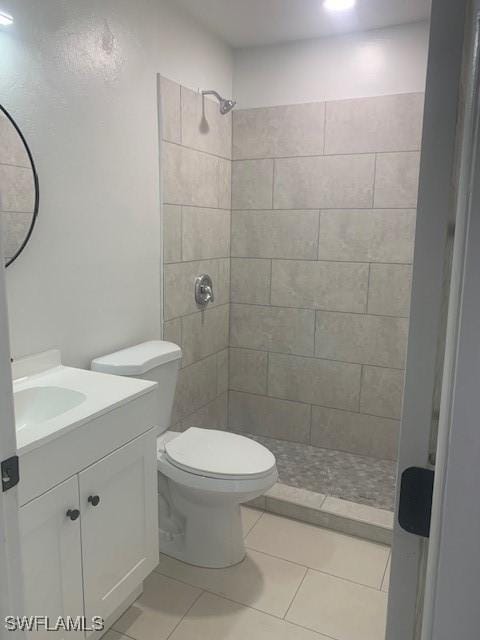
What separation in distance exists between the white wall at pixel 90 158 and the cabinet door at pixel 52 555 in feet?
1.99

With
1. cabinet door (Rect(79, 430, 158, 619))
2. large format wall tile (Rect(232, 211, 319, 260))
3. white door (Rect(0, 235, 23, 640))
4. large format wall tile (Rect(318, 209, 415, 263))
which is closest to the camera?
white door (Rect(0, 235, 23, 640))

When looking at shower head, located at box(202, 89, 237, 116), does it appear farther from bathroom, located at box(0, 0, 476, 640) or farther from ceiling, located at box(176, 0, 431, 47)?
ceiling, located at box(176, 0, 431, 47)

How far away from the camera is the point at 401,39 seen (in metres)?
2.58

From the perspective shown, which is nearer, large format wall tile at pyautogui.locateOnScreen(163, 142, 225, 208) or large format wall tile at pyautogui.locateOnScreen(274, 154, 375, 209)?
large format wall tile at pyautogui.locateOnScreen(163, 142, 225, 208)

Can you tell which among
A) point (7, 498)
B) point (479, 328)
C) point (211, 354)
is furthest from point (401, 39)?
point (7, 498)

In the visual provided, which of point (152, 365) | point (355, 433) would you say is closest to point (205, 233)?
point (152, 365)

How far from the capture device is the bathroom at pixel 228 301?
1.36 m

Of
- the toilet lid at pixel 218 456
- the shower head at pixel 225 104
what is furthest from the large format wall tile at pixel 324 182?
the toilet lid at pixel 218 456

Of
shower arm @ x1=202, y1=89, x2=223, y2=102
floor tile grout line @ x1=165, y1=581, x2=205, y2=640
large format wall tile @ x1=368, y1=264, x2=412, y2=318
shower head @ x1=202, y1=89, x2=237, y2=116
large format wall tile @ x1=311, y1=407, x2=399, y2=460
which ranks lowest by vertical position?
floor tile grout line @ x1=165, y1=581, x2=205, y2=640

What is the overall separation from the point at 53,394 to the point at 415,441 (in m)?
1.34

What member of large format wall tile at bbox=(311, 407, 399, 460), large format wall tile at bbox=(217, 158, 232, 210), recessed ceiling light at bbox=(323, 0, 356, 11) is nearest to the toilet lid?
large format wall tile at bbox=(311, 407, 399, 460)

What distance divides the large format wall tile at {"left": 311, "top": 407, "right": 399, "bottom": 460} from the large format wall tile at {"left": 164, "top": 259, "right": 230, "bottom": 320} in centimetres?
98

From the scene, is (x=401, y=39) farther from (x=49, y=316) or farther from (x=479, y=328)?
(x=479, y=328)

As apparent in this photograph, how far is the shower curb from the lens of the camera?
7.59 ft
